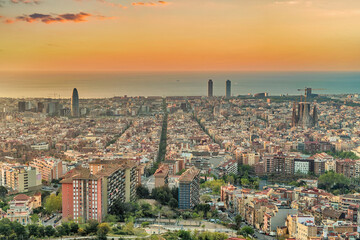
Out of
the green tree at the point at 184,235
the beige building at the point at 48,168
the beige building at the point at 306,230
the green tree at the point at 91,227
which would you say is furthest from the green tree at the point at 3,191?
the beige building at the point at 306,230

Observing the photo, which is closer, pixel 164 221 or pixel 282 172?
pixel 164 221

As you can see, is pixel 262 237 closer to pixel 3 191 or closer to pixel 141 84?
pixel 3 191

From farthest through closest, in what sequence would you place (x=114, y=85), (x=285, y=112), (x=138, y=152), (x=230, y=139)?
1. (x=114, y=85)
2. (x=285, y=112)
3. (x=230, y=139)
4. (x=138, y=152)

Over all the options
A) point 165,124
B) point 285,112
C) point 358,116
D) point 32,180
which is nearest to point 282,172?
point 32,180

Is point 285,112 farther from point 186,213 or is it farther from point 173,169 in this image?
point 186,213

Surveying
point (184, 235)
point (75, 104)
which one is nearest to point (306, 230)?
point (184, 235)

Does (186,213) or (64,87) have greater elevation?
(64,87)

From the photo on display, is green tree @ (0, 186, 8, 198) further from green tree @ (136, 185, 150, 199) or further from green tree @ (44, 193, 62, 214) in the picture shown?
green tree @ (136, 185, 150, 199)

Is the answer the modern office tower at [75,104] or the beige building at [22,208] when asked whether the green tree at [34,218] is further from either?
the modern office tower at [75,104]
